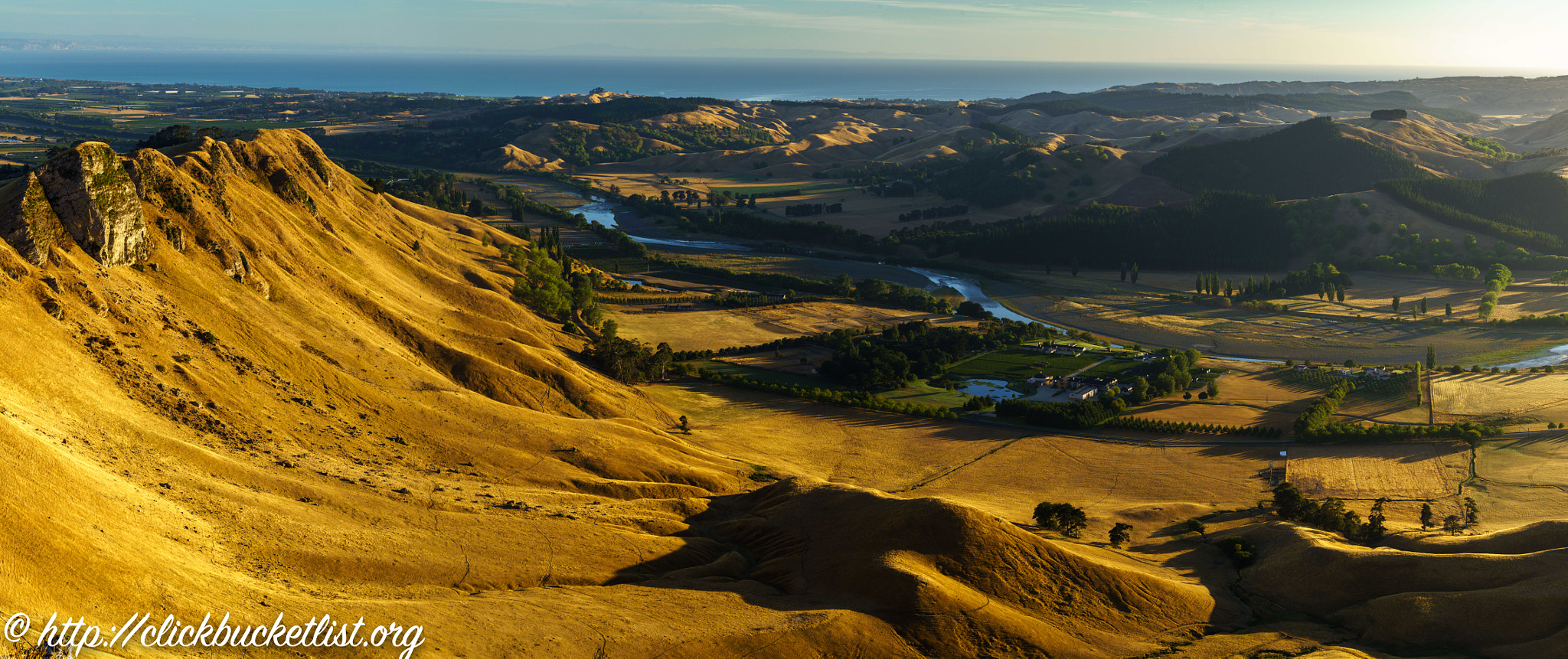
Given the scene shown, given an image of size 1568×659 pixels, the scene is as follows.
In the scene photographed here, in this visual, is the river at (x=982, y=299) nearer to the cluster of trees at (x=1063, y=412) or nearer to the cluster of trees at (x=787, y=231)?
the cluster of trees at (x=787, y=231)

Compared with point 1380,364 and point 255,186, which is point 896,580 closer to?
point 255,186

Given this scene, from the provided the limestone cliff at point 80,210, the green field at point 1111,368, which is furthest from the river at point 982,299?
the limestone cliff at point 80,210

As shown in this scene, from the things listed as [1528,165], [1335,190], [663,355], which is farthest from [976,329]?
[1528,165]

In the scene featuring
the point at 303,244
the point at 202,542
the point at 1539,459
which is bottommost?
the point at 1539,459

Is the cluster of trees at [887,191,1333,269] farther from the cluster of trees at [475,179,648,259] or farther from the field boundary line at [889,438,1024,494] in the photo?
the field boundary line at [889,438,1024,494]

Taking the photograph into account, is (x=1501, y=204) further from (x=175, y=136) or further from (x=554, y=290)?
(x=175, y=136)
